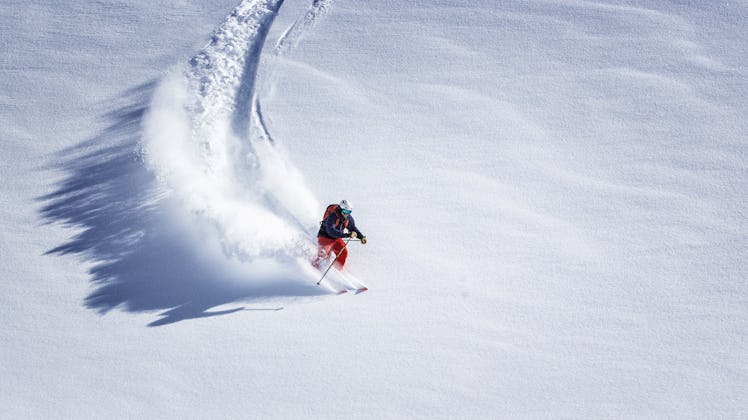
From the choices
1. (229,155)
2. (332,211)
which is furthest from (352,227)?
(229,155)

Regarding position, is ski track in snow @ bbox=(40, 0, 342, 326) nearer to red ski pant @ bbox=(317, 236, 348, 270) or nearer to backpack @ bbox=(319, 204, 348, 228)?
red ski pant @ bbox=(317, 236, 348, 270)

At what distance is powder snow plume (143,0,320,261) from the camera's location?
912 cm

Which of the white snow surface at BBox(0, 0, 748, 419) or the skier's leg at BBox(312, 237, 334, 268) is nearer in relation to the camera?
the white snow surface at BBox(0, 0, 748, 419)

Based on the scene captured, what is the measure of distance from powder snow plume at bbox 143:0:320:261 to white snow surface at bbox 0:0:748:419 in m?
0.04

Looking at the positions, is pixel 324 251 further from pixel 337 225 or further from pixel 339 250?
pixel 337 225

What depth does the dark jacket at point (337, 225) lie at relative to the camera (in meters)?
8.77

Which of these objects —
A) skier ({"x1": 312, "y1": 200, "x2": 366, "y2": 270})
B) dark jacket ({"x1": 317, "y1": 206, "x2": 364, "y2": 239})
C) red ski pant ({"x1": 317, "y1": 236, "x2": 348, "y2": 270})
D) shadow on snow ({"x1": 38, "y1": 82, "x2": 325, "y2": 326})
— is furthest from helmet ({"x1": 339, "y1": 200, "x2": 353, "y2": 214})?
shadow on snow ({"x1": 38, "y1": 82, "x2": 325, "y2": 326})

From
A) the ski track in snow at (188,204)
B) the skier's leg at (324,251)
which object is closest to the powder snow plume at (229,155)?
the ski track in snow at (188,204)

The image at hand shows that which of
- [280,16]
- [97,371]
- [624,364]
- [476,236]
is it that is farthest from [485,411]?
[280,16]

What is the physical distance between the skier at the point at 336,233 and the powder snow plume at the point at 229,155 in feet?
0.81

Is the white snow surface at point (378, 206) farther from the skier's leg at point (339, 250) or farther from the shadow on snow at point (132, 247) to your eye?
the skier's leg at point (339, 250)

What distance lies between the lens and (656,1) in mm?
11930

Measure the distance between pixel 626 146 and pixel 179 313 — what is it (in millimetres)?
7068

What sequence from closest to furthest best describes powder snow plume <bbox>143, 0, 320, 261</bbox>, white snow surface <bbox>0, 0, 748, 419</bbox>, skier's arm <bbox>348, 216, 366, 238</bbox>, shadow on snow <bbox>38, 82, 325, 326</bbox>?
white snow surface <bbox>0, 0, 748, 419</bbox> → shadow on snow <bbox>38, 82, 325, 326</bbox> → skier's arm <bbox>348, 216, 366, 238</bbox> → powder snow plume <bbox>143, 0, 320, 261</bbox>
